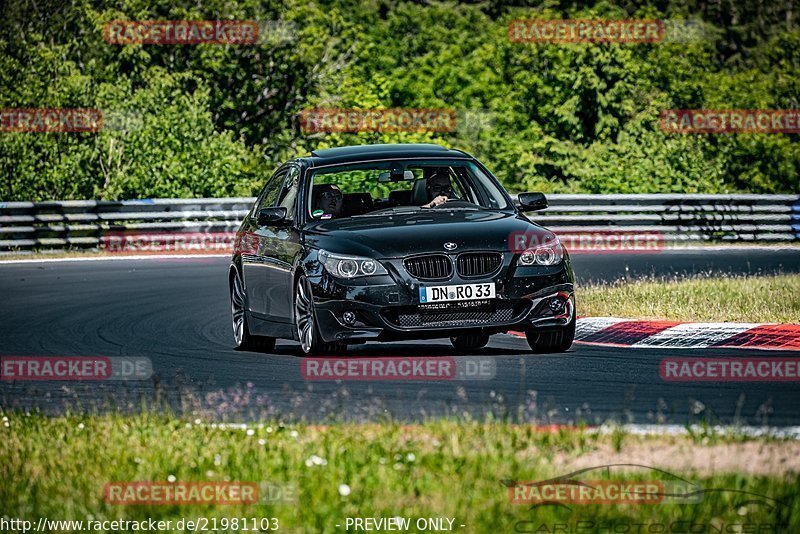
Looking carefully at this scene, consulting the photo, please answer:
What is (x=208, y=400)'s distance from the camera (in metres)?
10.0

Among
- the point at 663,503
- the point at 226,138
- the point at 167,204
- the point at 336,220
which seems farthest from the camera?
the point at 226,138

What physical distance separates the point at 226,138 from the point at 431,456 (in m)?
31.6

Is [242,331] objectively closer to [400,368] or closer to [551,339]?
[400,368]

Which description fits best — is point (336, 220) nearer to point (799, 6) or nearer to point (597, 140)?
point (597, 140)

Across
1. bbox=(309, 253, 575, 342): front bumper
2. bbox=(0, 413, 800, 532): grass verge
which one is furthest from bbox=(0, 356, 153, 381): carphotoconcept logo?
bbox=(0, 413, 800, 532): grass verge

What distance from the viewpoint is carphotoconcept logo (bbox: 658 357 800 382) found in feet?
35.3

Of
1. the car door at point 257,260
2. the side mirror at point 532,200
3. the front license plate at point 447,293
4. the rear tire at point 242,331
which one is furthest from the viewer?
the rear tire at point 242,331

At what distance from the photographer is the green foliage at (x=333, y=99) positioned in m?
36.7

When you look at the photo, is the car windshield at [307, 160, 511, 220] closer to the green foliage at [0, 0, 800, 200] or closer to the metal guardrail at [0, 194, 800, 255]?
the metal guardrail at [0, 194, 800, 255]

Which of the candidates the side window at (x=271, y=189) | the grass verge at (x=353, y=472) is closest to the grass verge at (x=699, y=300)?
the side window at (x=271, y=189)

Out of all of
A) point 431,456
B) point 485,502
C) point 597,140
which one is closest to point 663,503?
point 485,502

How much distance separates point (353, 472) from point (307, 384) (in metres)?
3.80

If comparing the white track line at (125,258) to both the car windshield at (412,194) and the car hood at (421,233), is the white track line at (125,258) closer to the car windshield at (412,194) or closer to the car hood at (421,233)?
the car windshield at (412,194)

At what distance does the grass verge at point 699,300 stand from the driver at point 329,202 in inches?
154
